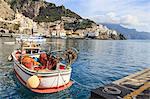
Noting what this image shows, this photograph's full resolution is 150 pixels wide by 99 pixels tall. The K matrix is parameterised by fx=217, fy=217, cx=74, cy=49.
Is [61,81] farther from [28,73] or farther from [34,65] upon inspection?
[34,65]

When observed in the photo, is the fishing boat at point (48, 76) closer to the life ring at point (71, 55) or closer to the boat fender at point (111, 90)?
the life ring at point (71, 55)

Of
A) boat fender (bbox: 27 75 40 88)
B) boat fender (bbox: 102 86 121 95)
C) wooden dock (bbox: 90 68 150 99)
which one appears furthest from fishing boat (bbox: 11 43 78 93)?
boat fender (bbox: 102 86 121 95)

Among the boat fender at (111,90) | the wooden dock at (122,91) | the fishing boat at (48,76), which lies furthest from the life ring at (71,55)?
the boat fender at (111,90)

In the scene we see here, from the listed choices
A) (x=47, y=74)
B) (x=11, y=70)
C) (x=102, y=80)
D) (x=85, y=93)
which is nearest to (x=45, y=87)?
(x=47, y=74)

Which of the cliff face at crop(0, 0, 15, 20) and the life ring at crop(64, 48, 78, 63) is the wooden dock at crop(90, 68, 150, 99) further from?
the cliff face at crop(0, 0, 15, 20)

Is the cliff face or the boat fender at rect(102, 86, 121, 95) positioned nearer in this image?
the boat fender at rect(102, 86, 121, 95)

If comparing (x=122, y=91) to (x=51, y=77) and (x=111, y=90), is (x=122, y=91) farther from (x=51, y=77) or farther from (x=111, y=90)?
(x=51, y=77)

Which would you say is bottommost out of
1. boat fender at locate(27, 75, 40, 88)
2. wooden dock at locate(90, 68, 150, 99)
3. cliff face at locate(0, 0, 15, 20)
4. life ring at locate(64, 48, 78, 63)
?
boat fender at locate(27, 75, 40, 88)

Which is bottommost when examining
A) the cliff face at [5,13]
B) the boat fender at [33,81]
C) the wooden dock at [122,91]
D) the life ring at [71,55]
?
the boat fender at [33,81]

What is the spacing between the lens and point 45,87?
17.9m

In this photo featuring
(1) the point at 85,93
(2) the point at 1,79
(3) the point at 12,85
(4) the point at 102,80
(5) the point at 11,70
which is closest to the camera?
(1) the point at 85,93

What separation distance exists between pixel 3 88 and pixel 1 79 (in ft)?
Answer: 10.9

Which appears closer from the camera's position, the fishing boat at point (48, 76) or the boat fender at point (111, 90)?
the boat fender at point (111, 90)

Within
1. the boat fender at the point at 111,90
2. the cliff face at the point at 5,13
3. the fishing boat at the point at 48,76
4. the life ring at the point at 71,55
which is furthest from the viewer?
the cliff face at the point at 5,13
